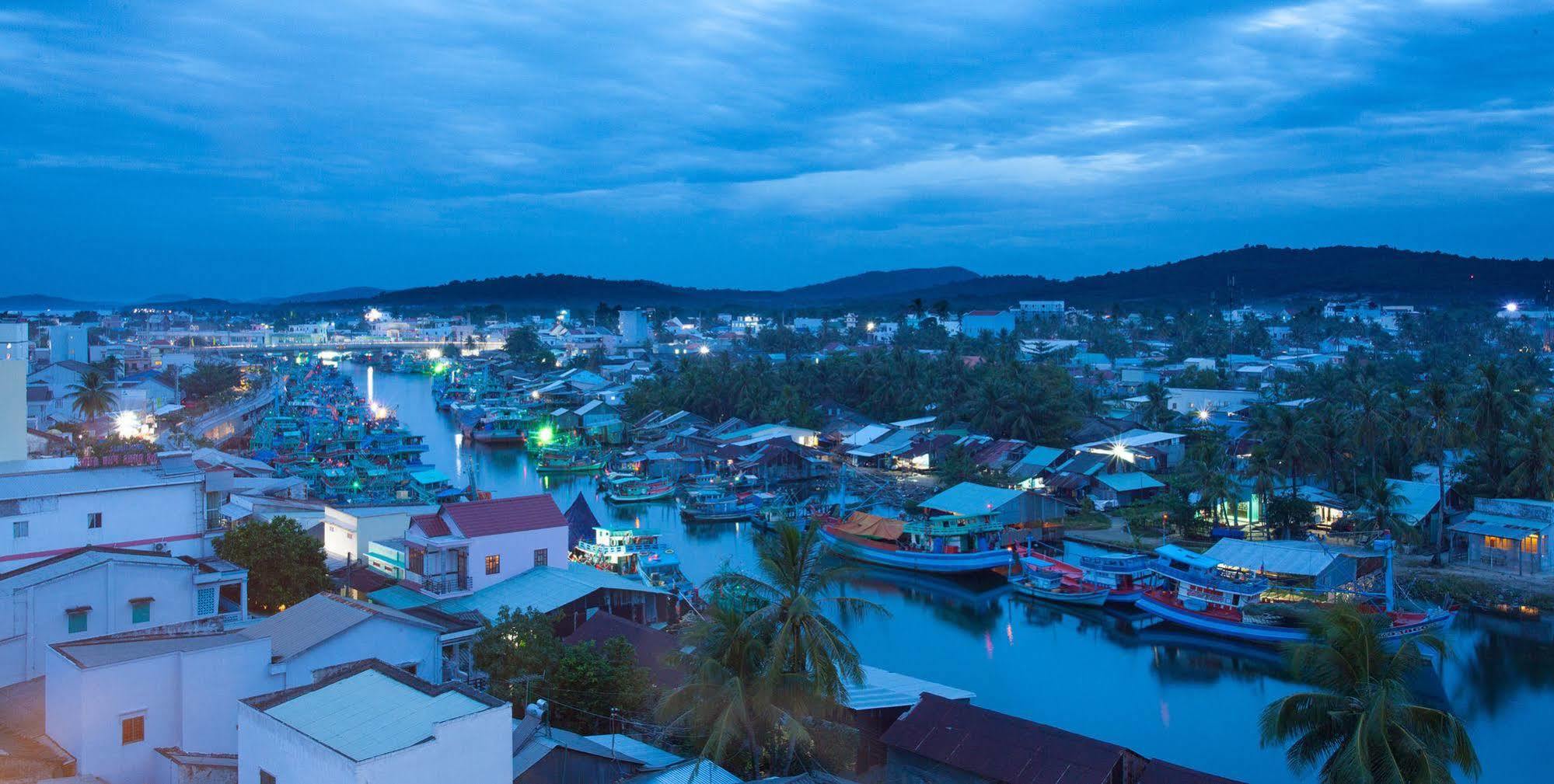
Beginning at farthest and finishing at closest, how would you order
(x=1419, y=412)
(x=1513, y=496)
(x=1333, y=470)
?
(x=1333, y=470), (x=1419, y=412), (x=1513, y=496)

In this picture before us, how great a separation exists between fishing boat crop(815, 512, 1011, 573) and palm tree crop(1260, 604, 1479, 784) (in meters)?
10.7

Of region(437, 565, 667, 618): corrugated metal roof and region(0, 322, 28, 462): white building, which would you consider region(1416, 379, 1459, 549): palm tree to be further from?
region(0, 322, 28, 462): white building

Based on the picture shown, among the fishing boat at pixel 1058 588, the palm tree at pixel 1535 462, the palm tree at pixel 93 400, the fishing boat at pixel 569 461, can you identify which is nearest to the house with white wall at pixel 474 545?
the fishing boat at pixel 1058 588

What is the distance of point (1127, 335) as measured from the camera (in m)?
62.5

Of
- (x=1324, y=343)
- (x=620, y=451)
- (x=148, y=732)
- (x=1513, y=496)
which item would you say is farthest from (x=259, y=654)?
(x=1324, y=343)

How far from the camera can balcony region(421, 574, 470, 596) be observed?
12242mm

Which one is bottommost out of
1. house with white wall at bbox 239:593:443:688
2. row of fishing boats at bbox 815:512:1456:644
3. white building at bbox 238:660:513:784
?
row of fishing boats at bbox 815:512:1456:644

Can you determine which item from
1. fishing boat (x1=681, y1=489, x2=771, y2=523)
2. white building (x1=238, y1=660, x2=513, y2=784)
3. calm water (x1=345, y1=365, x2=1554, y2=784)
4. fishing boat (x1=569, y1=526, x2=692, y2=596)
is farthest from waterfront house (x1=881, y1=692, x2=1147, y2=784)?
fishing boat (x1=681, y1=489, x2=771, y2=523)

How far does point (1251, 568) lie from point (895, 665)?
226 inches

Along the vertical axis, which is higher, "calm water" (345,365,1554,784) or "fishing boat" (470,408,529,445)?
"fishing boat" (470,408,529,445)

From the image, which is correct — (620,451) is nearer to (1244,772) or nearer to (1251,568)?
(1251,568)

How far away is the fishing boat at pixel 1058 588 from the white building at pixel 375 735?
1186 centimetres

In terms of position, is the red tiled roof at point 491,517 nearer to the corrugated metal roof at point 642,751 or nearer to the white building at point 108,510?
the white building at point 108,510

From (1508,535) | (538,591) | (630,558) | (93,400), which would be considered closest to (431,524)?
(538,591)
